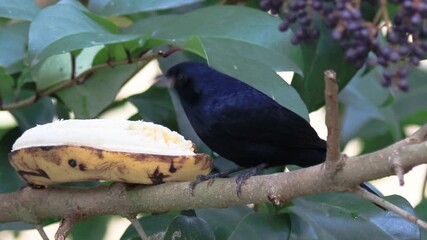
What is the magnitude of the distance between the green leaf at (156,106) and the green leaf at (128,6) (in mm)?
229

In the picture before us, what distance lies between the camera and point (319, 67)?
1.75m

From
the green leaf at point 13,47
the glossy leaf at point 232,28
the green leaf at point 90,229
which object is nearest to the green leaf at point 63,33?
the glossy leaf at point 232,28

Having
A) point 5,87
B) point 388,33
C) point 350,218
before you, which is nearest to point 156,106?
point 5,87

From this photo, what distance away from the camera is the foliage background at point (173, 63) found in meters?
1.51

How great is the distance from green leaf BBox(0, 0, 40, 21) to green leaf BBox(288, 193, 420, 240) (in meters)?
0.61

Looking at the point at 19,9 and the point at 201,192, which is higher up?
the point at 19,9

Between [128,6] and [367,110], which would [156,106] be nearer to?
[128,6]

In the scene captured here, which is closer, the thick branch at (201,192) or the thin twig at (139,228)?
the thick branch at (201,192)

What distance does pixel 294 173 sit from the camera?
1264 mm

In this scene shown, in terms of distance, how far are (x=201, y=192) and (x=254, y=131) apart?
564 mm

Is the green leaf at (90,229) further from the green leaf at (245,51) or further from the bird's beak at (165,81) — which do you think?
the green leaf at (245,51)

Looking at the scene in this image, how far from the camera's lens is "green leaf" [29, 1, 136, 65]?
56.6 inches

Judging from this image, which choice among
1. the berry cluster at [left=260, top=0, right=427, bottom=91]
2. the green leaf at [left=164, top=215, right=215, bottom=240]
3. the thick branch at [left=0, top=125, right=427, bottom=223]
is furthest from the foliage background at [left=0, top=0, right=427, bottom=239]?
the berry cluster at [left=260, top=0, right=427, bottom=91]

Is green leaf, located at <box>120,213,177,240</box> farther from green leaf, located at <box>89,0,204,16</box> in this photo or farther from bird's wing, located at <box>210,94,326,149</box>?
green leaf, located at <box>89,0,204,16</box>
